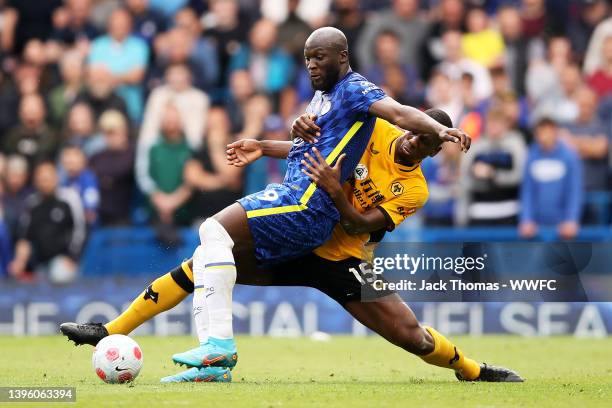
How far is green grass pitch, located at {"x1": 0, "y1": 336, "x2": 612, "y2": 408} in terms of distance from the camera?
8164 mm

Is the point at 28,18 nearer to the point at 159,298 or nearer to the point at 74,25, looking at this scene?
the point at 74,25

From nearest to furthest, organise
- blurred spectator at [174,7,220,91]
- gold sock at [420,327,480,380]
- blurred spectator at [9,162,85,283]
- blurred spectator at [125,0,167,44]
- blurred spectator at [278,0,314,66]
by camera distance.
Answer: gold sock at [420,327,480,380] → blurred spectator at [9,162,85,283] → blurred spectator at [278,0,314,66] → blurred spectator at [174,7,220,91] → blurred spectator at [125,0,167,44]

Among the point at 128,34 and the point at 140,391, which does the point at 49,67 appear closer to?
the point at 128,34

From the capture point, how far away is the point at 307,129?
909 centimetres

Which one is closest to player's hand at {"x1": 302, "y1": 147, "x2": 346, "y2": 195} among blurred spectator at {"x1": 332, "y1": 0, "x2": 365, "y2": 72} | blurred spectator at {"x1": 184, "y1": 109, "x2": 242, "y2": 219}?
blurred spectator at {"x1": 184, "y1": 109, "x2": 242, "y2": 219}

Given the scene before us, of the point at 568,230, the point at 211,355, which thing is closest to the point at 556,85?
the point at 568,230

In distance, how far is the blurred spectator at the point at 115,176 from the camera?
686 inches

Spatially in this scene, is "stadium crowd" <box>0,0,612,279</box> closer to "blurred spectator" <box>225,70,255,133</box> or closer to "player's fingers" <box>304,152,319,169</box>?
"blurred spectator" <box>225,70,255,133</box>

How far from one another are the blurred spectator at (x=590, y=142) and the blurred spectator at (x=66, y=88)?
7293 millimetres

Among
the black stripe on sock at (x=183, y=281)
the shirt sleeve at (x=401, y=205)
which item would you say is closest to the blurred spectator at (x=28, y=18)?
the black stripe on sock at (x=183, y=281)

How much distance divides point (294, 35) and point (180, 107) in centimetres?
209

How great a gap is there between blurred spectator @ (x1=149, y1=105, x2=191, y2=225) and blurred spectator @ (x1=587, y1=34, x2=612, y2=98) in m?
5.84

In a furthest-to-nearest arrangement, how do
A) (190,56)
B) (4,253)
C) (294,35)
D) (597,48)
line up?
(190,56) → (294,35) → (597,48) → (4,253)

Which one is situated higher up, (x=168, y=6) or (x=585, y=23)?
(x=168, y=6)
